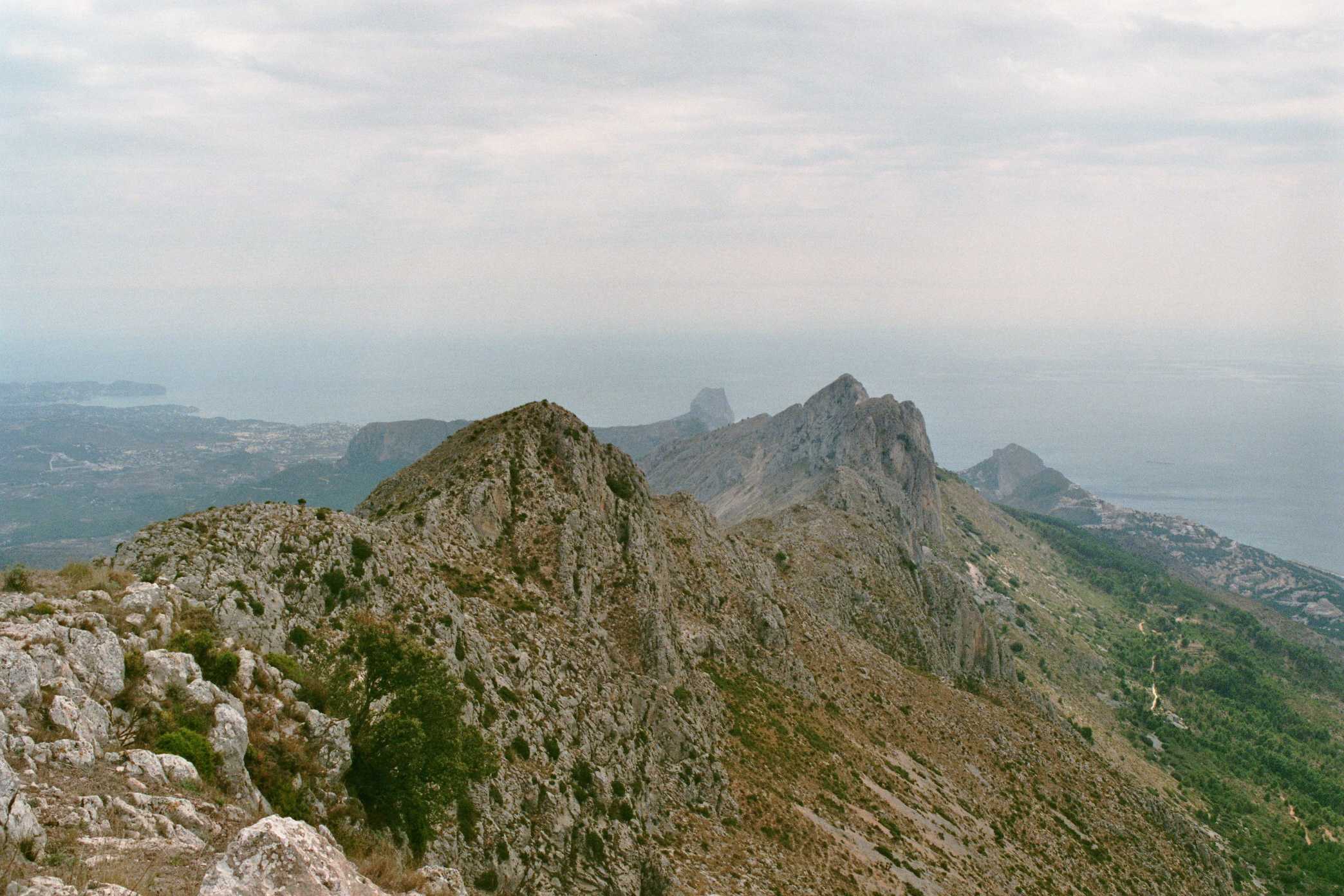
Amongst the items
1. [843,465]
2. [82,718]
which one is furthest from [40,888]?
[843,465]

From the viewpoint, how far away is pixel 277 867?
11.3m

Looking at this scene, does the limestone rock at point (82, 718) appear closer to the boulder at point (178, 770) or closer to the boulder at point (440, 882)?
the boulder at point (178, 770)

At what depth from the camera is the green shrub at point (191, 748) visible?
14594mm

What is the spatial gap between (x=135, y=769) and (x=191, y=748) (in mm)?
1213

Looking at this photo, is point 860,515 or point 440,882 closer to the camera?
point 440,882

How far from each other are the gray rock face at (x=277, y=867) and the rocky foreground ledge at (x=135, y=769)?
20 mm

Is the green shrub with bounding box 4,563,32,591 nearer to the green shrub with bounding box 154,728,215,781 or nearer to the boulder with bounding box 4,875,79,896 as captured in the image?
the green shrub with bounding box 154,728,215,781

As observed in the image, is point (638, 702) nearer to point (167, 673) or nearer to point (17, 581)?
point (167, 673)

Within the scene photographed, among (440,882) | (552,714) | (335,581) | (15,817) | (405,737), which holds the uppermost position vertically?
(15,817)

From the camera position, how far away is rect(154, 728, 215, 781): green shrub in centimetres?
1459

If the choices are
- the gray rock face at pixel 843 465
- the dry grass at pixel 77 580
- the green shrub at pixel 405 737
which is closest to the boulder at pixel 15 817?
the dry grass at pixel 77 580

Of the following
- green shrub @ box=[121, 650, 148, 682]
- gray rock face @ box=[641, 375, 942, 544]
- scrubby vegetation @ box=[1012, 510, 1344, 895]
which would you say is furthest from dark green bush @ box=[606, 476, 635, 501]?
scrubby vegetation @ box=[1012, 510, 1344, 895]

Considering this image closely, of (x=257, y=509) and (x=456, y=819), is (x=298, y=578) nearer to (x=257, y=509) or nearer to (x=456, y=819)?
(x=257, y=509)

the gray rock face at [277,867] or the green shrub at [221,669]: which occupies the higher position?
the green shrub at [221,669]
